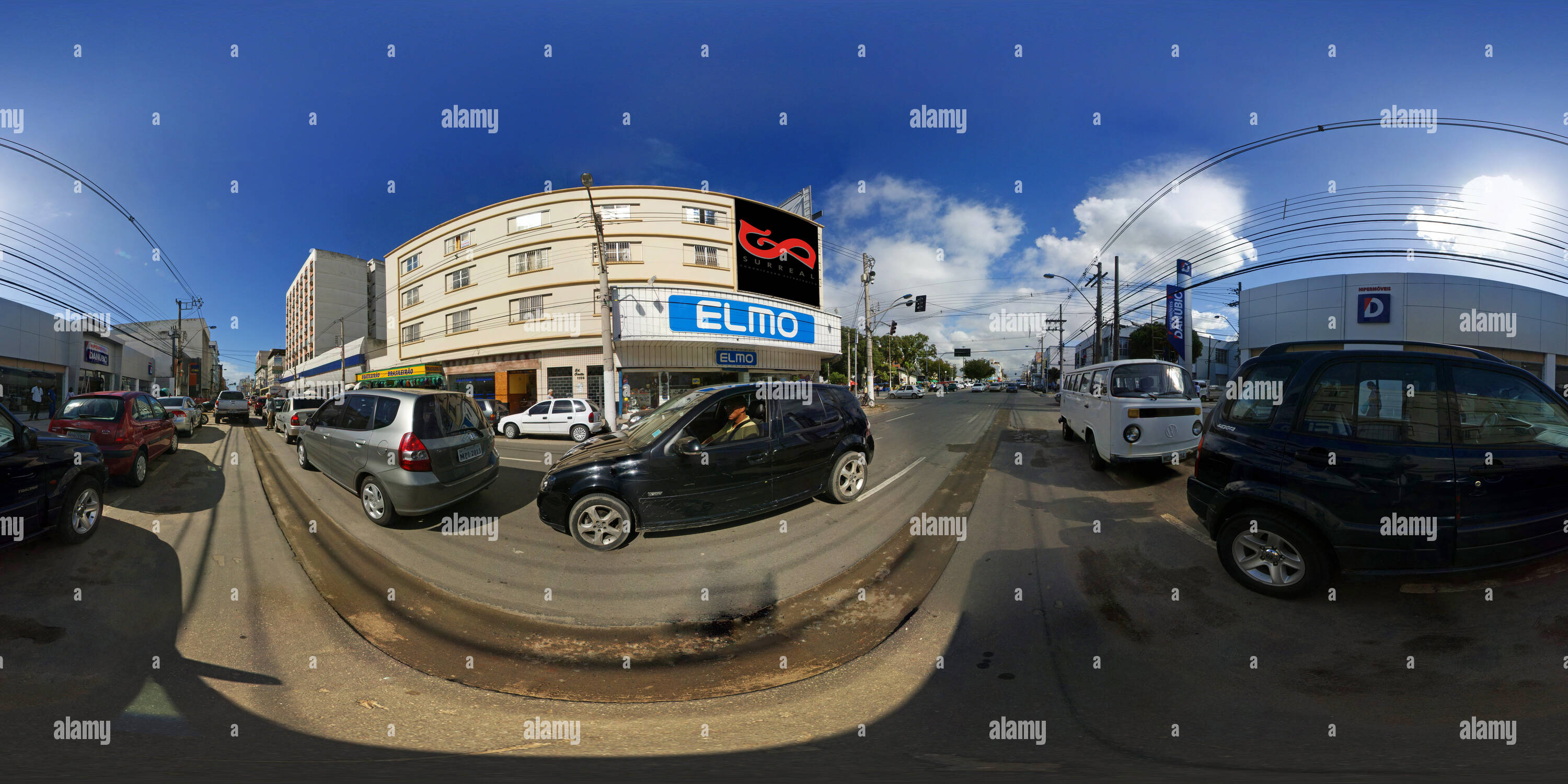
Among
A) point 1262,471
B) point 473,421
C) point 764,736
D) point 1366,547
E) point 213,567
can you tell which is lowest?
point 764,736

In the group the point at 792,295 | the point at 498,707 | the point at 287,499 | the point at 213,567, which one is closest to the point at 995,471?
the point at 498,707

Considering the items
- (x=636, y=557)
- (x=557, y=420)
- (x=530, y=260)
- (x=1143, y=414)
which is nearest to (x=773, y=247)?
(x=530, y=260)

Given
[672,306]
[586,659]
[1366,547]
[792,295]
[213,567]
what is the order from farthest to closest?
[792,295]
[672,306]
[213,567]
[1366,547]
[586,659]

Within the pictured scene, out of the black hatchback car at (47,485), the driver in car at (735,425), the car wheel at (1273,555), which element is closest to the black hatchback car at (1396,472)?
the car wheel at (1273,555)

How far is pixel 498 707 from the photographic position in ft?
8.11

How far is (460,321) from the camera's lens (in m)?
23.2

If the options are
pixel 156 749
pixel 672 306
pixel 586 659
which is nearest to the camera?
pixel 156 749

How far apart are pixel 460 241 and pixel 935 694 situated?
90.5 ft

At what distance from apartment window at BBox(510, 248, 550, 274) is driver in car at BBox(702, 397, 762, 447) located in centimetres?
1924

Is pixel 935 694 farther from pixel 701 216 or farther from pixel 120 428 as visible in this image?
pixel 701 216

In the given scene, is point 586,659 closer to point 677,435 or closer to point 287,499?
point 677,435

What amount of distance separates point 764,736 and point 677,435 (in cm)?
265

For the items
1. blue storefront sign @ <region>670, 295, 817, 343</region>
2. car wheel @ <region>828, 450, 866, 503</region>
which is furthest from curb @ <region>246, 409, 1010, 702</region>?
blue storefront sign @ <region>670, 295, 817, 343</region>

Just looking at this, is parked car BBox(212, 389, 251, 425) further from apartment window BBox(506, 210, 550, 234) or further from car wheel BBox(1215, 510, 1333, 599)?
car wheel BBox(1215, 510, 1333, 599)
